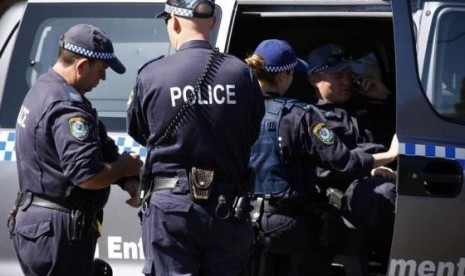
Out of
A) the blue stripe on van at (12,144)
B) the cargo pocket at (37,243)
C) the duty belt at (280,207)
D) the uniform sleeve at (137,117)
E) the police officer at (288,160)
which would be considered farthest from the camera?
the blue stripe on van at (12,144)

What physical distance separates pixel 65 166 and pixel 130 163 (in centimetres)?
33

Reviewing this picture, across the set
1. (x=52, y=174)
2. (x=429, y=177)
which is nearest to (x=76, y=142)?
(x=52, y=174)

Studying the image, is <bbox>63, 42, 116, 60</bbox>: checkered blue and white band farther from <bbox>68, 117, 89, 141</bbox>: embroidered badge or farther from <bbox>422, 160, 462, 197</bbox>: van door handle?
<bbox>422, 160, 462, 197</bbox>: van door handle

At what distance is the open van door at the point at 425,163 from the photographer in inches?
173

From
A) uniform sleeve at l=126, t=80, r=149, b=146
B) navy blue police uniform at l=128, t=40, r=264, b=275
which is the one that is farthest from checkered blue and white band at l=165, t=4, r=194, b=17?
uniform sleeve at l=126, t=80, r=149, b=146

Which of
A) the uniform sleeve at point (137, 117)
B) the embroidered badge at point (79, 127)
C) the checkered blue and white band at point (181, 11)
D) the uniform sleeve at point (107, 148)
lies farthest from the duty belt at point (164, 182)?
the checkered blue and white band at point (181, 11)

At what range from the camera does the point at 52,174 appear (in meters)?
4.24

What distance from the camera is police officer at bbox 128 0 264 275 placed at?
152 inches

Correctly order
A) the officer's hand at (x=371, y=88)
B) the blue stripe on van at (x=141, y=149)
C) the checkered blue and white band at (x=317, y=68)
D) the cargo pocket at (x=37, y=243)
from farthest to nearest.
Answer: the officer's hand at (x=371, y=88) < the checkered blue and white band at (x=317, y=68) < the blue stripe on van at (x=141, y=149) < the cargo pocket at (x=37, y=243)

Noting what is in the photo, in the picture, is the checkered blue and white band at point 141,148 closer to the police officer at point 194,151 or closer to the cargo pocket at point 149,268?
the police officer at point 194,151

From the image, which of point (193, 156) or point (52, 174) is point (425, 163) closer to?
point (193, 156)

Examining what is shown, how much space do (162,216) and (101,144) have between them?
0.64 meters

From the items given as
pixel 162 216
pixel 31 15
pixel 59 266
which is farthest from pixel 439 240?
pixel 31 15

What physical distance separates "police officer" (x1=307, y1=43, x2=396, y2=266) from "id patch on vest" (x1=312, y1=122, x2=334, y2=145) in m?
0.26
